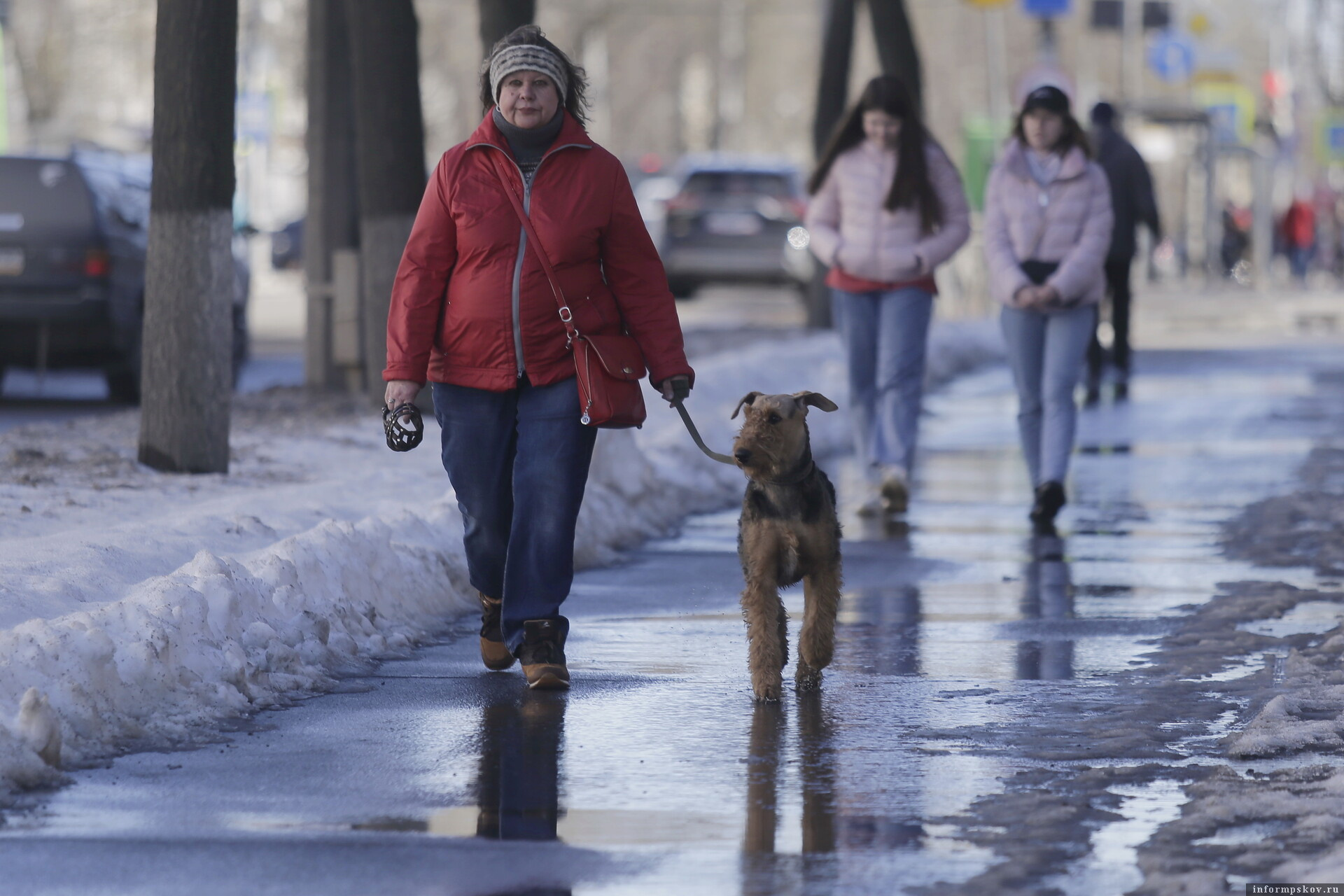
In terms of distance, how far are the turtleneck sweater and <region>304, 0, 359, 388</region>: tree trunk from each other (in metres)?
8.73

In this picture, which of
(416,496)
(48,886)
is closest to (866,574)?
(416,496)

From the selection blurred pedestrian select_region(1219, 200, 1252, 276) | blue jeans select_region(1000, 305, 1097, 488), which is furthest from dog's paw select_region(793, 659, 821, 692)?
blurred pedestrian select_region(1219, 200, 1252, 276)

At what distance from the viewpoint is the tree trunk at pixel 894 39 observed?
63.3ft

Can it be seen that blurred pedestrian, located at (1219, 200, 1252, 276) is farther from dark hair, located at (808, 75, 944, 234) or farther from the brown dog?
the brown dog

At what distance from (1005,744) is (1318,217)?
176 ft

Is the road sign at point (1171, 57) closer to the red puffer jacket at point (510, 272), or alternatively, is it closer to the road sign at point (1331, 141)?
the road sign at point (1331, 141)

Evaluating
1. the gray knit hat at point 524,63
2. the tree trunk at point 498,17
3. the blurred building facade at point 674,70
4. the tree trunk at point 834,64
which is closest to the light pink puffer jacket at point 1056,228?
the tree trunk at point 498,17

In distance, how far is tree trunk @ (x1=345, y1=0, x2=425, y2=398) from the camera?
1309 cm

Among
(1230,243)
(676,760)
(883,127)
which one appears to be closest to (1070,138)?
(883,127)

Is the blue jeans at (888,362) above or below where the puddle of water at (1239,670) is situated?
above

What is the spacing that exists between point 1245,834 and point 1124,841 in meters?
0.27

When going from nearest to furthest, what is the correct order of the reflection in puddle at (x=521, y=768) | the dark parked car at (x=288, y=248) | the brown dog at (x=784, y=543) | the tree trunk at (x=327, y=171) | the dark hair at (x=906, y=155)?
the reflection in puddle at (x=521, y=768) → the brown dog at (x=784, y=543) → the dark hair at (x=906, y=155) → the tree trunk at (x=327, y=171) → the dark parked car at (x=288, y=248)

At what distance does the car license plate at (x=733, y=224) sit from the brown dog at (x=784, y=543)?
2117 centimetres

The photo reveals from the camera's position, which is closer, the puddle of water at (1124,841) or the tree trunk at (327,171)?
the puddle of water at (1124,841)
